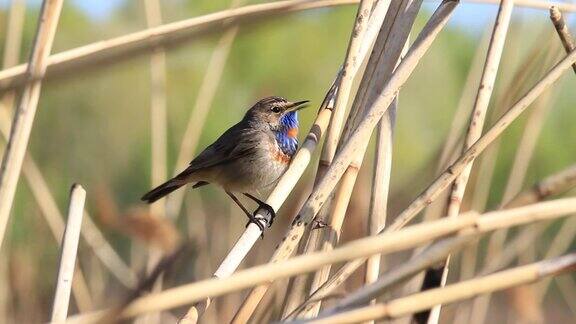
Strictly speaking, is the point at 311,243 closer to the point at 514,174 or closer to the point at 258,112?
the point at 514,174

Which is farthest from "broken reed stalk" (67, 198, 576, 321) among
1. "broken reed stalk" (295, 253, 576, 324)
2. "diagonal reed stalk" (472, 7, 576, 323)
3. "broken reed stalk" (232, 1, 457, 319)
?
"diagonal reed stalk" (472, 7, 576, 323)

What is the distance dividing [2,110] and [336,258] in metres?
1.80

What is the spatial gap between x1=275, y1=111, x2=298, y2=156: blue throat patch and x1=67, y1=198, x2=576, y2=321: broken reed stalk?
266 centimetres

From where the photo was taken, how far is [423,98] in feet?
37.7

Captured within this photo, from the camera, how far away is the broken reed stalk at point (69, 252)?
190cm

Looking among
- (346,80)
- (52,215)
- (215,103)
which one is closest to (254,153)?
(52,215)

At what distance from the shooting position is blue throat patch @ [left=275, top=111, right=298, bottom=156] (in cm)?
424

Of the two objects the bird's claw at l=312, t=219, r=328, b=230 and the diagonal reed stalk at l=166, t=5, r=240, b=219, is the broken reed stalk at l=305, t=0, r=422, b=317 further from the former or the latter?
the diagonal reed stalk at l=166, t=5, r=240, b=219

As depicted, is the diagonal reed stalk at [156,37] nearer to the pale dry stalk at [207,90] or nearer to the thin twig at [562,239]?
the pale dry stalk at [207,90]

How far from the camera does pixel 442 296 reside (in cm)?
150

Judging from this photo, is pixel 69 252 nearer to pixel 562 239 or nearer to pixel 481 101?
pixel 481 101

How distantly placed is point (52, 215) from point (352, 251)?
6.36ft

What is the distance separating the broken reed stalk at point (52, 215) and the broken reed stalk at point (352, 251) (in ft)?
2.88

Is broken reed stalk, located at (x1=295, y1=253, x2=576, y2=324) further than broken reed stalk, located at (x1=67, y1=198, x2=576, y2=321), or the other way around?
broken reed stalk, located at (x1=295, y1=253, x2=576, y2=324)
